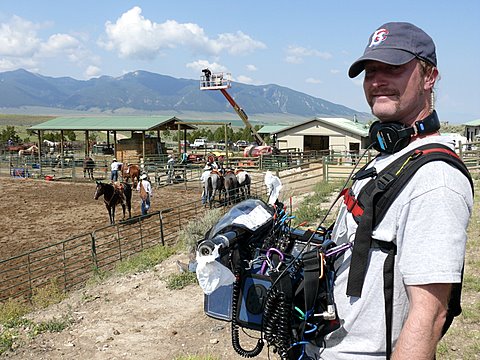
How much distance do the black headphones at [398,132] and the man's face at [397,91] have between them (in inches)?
1.4

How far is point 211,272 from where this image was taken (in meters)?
1.64

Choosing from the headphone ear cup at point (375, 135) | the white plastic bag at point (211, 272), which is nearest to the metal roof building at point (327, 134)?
the headphone ear cup at point (375, 135)

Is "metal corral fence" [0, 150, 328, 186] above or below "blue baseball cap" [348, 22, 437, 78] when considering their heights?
below

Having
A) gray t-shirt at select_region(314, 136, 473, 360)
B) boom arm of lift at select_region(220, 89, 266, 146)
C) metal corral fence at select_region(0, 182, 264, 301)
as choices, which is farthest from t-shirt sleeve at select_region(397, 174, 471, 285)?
boom arm of lift at select_region(220, 89, 266, 146)

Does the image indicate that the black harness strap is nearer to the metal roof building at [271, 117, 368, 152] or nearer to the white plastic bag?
the white plastic bag

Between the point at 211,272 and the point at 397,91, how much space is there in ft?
3.06

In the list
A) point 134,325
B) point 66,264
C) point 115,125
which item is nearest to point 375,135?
point 134,325

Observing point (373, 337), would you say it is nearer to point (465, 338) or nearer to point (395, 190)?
point (395, 190)

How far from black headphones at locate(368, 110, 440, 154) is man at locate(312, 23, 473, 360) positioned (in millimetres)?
12

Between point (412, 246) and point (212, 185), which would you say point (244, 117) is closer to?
point (212, 185)

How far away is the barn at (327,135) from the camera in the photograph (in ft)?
104

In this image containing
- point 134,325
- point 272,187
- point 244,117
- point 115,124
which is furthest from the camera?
point 244,117

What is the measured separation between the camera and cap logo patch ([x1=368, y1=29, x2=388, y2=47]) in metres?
1.62

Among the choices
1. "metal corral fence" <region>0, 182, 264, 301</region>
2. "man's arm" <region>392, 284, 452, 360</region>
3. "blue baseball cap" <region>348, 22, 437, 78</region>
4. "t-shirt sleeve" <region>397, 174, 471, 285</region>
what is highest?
"blue baseball cap" <region>348, 22, 437, 78</region>
